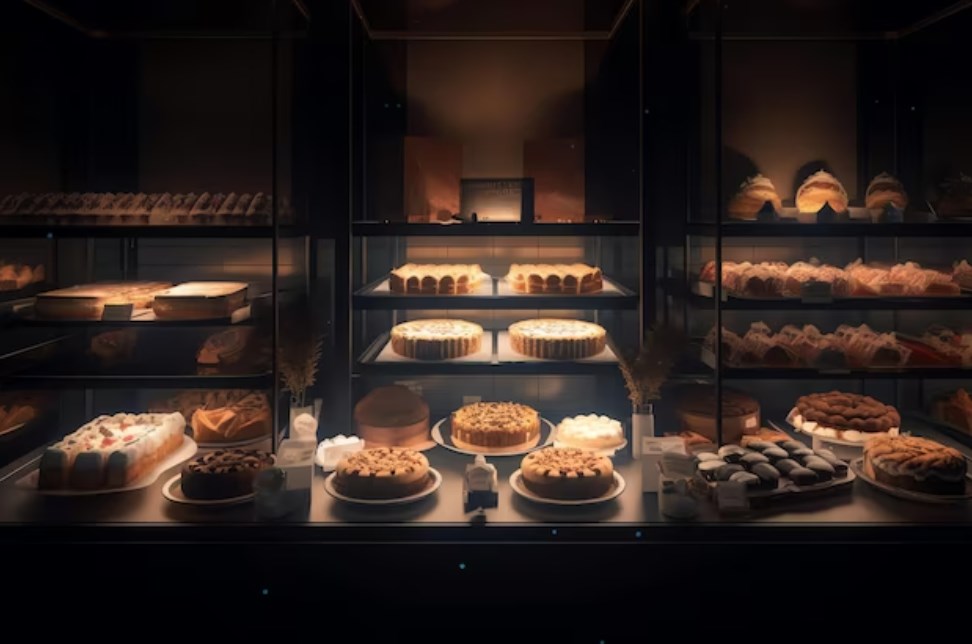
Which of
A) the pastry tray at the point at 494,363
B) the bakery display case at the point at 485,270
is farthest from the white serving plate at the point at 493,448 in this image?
the pastry tray at the point at 494,363

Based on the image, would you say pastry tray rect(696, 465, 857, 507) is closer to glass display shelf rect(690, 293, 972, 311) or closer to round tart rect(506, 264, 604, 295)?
glass display shelf rect(690, 293, 972, 311)

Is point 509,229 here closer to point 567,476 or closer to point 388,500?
point 567,476

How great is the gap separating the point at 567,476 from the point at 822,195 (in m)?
1.73

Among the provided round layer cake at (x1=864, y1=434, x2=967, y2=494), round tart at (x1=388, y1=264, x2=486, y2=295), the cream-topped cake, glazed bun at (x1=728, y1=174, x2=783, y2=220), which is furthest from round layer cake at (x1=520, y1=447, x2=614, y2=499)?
the cream-topped cake

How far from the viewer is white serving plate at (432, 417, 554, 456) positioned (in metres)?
2.83

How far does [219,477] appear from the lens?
244 cm

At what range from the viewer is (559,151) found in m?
3.23

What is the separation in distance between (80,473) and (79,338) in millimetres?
1128

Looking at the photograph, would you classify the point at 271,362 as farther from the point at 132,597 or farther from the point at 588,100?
the point at 588,100

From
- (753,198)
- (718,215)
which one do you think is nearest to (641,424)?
(718,215)

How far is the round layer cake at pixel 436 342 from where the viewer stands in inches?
117

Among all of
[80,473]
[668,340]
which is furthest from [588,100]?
[80,473]

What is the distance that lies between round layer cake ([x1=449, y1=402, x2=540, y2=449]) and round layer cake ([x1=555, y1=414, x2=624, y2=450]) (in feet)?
0.39

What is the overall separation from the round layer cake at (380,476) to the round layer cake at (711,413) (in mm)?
1217
